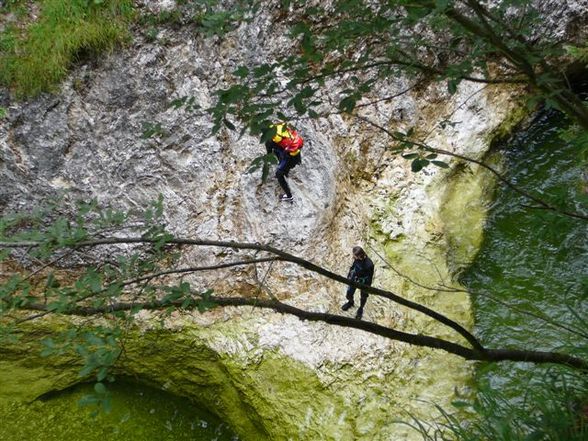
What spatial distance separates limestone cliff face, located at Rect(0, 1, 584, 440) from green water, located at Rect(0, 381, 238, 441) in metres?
0.22

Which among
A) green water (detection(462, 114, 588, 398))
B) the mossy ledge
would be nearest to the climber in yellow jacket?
the mossy ledge

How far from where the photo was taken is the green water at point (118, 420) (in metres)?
6.49


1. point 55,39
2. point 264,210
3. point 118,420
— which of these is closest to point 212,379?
point 118,420

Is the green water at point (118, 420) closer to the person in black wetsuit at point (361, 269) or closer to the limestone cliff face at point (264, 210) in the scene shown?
the limestone cliff face at point (264, 210)

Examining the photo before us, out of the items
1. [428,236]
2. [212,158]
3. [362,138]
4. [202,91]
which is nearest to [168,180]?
[212,158]

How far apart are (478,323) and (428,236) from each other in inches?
53.0

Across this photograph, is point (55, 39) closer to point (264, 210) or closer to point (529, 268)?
point (264, 210)

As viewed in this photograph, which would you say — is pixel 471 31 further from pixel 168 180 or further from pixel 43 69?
pixel 43 69

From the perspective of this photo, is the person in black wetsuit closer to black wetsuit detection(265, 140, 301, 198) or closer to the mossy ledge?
the mossy ledge

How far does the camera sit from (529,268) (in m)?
6.82

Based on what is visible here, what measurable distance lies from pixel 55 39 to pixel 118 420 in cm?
521

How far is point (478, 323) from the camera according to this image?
21.3 feet

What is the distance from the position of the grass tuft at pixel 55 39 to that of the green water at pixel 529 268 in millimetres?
6029

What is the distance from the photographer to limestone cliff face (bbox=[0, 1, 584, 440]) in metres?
6.05
